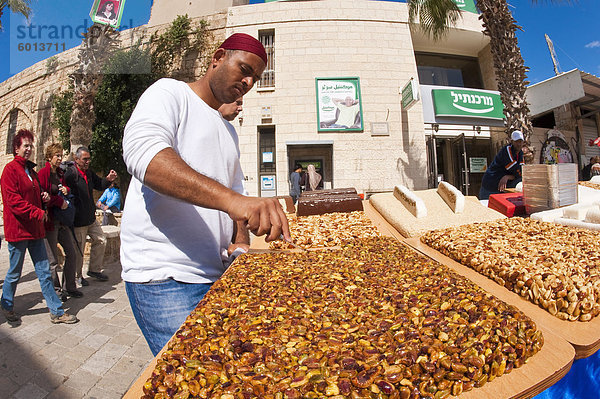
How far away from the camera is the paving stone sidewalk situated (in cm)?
231

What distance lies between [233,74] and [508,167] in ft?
13.3

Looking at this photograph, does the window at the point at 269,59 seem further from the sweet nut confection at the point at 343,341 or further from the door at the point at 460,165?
the sweet nut confection at the point at 343,341

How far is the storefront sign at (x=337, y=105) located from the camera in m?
11.1

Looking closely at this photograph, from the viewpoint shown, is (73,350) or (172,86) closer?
(172,86)

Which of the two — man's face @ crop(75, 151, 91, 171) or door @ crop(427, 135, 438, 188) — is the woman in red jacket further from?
door @ crop(427, 135, 438, 188)

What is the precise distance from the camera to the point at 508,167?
393 cm

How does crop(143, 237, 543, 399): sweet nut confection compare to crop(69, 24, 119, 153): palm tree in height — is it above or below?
below

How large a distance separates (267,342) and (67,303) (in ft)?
14.8

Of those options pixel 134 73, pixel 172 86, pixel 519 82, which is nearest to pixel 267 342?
pixel 172 86

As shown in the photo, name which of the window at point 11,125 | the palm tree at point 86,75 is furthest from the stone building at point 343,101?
the window at point 11,125

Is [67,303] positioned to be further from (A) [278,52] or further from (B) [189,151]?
(A) [278,52]

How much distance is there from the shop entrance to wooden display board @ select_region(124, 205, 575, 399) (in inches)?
421

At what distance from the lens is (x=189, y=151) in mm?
1197

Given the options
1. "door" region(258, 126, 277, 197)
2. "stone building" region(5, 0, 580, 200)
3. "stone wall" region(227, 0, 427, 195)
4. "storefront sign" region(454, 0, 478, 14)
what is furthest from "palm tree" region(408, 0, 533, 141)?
"door" region(258, 126, 277, 197)
